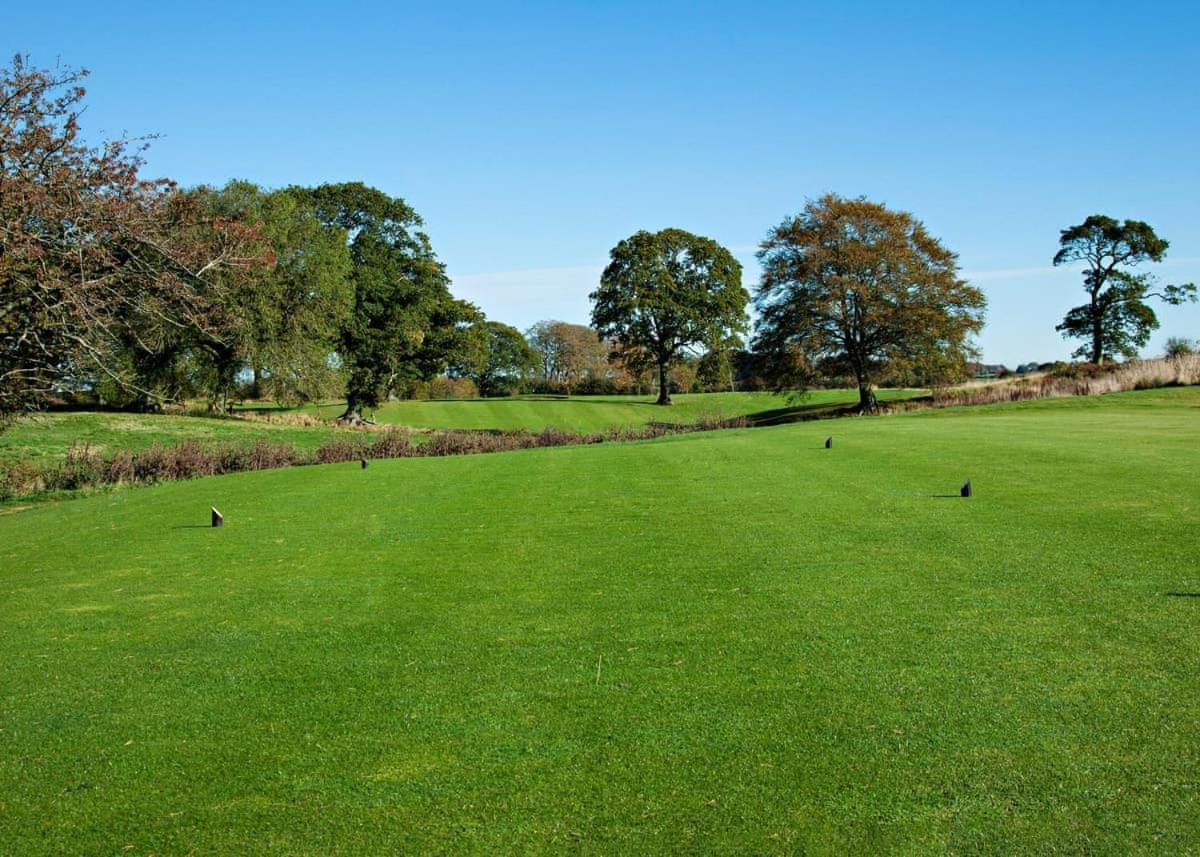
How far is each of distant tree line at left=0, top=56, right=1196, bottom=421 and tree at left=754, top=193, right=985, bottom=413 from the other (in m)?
0.11

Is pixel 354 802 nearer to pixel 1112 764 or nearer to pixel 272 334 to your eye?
pixel 1112 764

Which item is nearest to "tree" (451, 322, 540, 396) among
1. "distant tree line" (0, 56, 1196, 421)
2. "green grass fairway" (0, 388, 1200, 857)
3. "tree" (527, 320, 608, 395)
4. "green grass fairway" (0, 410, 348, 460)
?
"tree" (527, 320, 608, 395)

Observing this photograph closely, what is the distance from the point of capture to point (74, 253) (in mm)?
11273

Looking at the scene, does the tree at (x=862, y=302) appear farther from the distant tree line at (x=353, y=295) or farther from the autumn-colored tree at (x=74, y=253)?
the autumn-colored tree at (x=74, y=253)

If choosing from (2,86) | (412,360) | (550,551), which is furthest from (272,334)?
(550,551)

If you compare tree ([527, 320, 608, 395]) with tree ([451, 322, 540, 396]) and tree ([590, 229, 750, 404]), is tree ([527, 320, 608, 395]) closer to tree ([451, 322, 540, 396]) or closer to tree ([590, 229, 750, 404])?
tree ([451, 322, 540, 396])

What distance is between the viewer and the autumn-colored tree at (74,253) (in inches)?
430

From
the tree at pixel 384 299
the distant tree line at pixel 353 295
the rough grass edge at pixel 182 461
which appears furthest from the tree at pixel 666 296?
the rough grass edge at pixel 182 461

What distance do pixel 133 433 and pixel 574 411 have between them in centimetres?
3140

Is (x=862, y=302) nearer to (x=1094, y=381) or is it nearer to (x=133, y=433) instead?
(x=1094, y=381)

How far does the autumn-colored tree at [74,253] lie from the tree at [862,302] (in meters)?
37.4

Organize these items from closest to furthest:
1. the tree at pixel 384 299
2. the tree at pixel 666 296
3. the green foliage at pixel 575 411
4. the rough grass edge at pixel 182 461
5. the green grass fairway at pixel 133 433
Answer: the rough grass edge at pixel 182 461 < the green grass fairway at pixel 133 433 < the tree at pixel 384 299 < the green foliage at pixel 575 411 < the tree at pixel 666 296

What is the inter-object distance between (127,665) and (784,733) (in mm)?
5193

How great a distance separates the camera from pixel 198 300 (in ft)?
39.4
